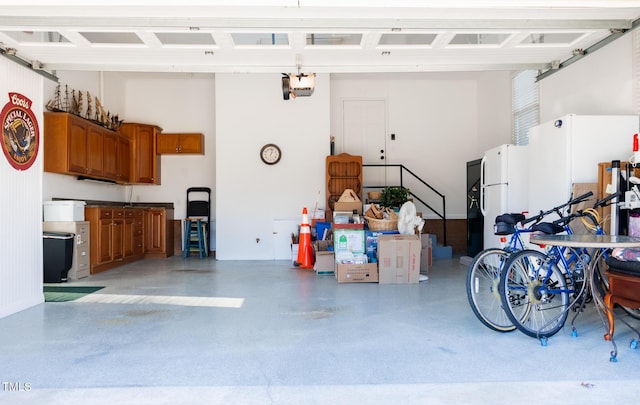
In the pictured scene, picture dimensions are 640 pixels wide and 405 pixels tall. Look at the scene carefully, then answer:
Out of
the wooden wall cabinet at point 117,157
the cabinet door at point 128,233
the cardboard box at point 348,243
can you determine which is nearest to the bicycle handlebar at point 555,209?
the cardboard box at point 348,243

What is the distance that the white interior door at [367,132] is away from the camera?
9289mm

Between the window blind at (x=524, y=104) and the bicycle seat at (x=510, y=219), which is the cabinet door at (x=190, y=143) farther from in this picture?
the bicycle seat at (x=510, y=219)

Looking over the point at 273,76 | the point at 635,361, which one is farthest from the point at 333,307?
the point at 273,76

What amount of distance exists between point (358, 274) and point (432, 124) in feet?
15.9

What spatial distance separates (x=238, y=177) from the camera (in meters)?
8.49

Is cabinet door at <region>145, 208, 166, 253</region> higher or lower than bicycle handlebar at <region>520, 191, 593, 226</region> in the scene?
lower

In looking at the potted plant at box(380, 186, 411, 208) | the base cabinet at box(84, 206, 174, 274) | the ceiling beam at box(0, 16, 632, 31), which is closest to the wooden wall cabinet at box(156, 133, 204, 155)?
the base cabinet at box(84, 206, 174, 274)

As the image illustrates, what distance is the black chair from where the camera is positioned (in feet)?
29.2

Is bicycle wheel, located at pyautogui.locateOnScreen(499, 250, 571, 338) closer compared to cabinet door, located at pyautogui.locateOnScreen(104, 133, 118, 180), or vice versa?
bicycle wheel, located at pyautogui.locateOnScreen(499, 250, 571, 338)

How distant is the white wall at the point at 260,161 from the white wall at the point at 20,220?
12.8ft

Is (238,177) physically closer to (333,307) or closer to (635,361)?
(333,307)

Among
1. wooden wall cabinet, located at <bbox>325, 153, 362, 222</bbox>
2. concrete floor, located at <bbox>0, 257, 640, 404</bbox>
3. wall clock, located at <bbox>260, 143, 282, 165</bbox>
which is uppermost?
wall clock, located at <bbox>260, 143, 282, 165</bbox>

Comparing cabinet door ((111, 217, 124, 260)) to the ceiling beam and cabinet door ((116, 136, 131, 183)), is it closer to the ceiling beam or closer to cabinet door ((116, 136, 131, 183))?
cabinet door ((116, 136, 131, 183))

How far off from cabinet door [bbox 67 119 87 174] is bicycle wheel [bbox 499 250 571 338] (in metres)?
6.05
